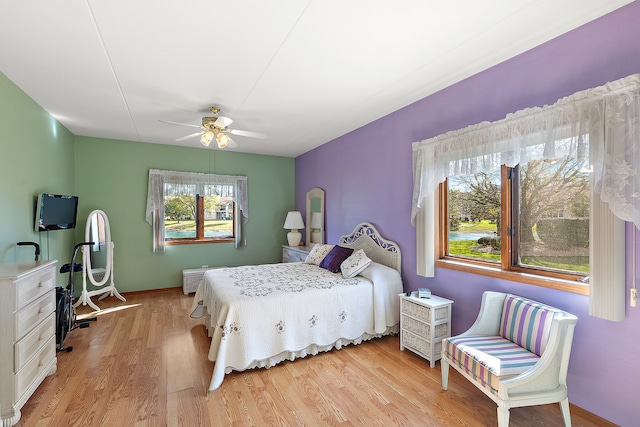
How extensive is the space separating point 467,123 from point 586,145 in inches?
38.1

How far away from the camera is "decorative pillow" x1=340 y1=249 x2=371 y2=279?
3293 millimetres

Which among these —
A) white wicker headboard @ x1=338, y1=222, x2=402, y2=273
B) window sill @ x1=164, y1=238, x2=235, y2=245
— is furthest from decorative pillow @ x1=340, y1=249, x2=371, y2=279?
window sill @ x1=164, y1=238, x2=235, y2=245

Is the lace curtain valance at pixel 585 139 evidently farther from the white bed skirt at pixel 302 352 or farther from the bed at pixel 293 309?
the white bed skirt at pixel 302 352

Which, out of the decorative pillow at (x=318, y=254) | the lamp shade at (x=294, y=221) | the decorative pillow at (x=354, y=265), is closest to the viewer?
the decorative pillow at (x=354, y=265)

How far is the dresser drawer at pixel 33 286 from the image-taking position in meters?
1.98

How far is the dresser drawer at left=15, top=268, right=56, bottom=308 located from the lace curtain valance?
3475 millimetres

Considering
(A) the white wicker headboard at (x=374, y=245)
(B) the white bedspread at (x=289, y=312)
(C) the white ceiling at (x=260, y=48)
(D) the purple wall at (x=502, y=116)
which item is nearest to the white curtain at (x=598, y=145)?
(D) the purple wall at (x=502, y=116)

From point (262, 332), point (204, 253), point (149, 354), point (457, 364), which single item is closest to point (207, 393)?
point (262, 332)

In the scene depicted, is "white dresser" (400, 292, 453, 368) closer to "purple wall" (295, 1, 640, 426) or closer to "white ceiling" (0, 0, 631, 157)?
"purple wall" (295, 1, 640, 426)

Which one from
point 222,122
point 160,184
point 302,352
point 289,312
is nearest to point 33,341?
point 289,312

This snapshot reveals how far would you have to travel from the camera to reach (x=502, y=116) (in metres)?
2.36

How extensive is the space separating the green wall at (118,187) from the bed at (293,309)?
1.94 m

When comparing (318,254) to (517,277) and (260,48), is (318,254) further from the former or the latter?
(260,48)

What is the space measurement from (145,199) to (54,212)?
1609mm
